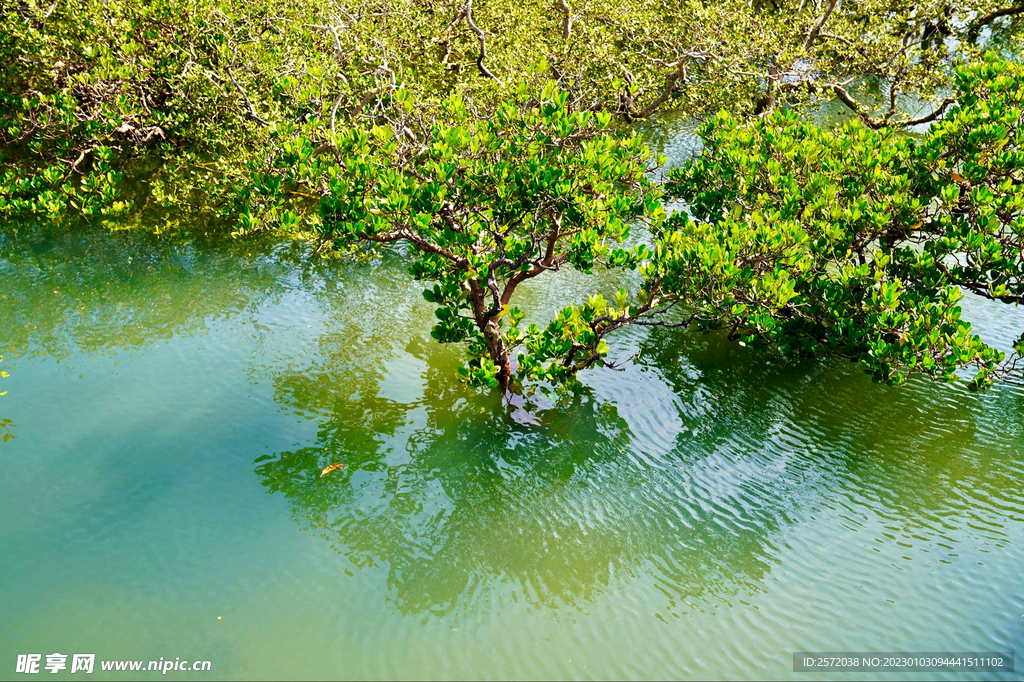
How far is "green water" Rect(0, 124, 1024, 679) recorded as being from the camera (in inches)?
184

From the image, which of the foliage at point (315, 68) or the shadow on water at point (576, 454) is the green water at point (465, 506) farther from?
the foliage at point (315, 68)

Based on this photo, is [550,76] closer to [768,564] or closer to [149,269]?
[149,269]

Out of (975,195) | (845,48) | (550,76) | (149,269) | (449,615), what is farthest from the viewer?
(845,48)

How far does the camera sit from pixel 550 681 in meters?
4.38

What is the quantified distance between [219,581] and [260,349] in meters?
3.62

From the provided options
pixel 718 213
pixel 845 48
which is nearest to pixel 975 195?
pixel 718 213

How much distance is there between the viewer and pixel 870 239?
24.3ft

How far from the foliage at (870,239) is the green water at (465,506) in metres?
0.92

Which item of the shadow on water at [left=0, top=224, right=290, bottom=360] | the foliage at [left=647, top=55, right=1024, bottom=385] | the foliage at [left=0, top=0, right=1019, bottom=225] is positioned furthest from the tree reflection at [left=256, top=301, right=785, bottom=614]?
the foliage at [left=0, top=0, right=1019, bottom=225]

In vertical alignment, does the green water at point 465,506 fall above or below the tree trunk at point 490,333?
below

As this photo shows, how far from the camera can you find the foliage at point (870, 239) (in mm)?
6527
